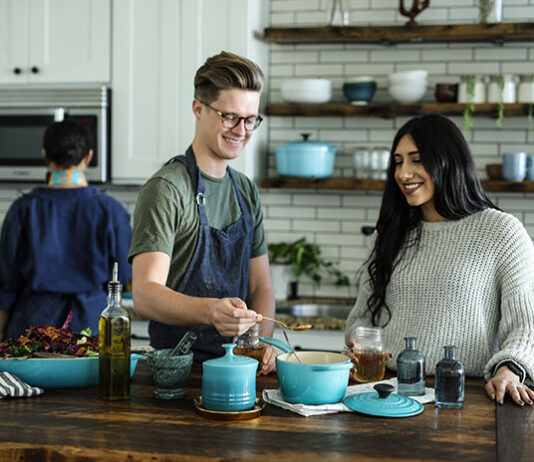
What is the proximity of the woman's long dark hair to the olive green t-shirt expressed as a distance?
1.58ft

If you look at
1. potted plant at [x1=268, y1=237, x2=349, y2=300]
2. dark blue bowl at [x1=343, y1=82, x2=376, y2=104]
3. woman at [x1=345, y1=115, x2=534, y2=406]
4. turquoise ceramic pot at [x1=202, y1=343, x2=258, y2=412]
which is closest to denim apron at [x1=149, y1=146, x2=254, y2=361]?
woman at [x1=345, y1=115, x2=534, y2=406]

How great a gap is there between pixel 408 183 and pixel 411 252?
0.24 meters

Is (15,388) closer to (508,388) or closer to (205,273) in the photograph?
(205,273)

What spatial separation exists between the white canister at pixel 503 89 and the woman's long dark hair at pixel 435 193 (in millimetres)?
1769

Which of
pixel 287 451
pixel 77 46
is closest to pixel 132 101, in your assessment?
pixel 77 46

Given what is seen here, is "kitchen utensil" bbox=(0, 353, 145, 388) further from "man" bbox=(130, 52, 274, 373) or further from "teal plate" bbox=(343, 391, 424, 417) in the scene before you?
"teal plate" bbox=(343, 391, 424, 417)

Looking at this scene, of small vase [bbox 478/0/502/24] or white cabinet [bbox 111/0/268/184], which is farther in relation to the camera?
white cabinet [bbox 111/0/268/184]

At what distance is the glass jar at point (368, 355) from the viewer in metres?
2.30

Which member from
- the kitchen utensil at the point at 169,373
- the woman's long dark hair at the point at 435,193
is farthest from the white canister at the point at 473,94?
the kitchen utensil at the point at 169,373

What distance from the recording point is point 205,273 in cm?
270

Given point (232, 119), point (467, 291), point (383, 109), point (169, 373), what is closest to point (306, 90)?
point (383, 109)

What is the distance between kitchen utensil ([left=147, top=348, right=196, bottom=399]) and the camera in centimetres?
212

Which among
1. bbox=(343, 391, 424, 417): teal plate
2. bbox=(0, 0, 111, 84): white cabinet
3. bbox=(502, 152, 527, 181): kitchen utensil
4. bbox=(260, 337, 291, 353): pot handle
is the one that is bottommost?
bbox=(343, 391, 424, 417): teal plate

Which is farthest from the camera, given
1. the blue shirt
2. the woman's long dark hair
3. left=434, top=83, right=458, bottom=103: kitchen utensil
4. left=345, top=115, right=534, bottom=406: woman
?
left=434, top=83, right=458, bottom=103: kitchen utensil
